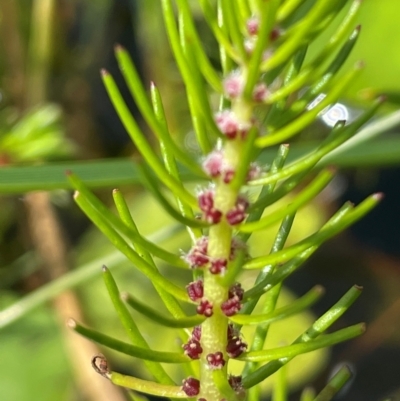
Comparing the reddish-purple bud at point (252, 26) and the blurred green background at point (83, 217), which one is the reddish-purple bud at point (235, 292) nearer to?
the reddish-purple bud at point (252, 26)

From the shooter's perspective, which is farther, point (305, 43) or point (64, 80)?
point (64, 80)

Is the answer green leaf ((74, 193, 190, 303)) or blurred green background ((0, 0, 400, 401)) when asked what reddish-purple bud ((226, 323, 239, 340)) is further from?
blurred green background ((0, 0, 400, 401))

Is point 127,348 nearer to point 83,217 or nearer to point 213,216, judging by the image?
point 213,216

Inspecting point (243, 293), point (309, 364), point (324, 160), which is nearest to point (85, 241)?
point (309, 364)

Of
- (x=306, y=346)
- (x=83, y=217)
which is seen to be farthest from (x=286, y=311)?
(x=83, y=217)

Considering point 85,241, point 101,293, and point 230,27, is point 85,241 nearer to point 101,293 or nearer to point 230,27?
point 101,293

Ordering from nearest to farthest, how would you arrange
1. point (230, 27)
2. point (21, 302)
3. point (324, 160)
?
point (230, 27), point (324, 160), point (21, 302)

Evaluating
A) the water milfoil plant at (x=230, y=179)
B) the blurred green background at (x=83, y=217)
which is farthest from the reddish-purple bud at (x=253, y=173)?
the blurred green background at (x=83, y=217)
